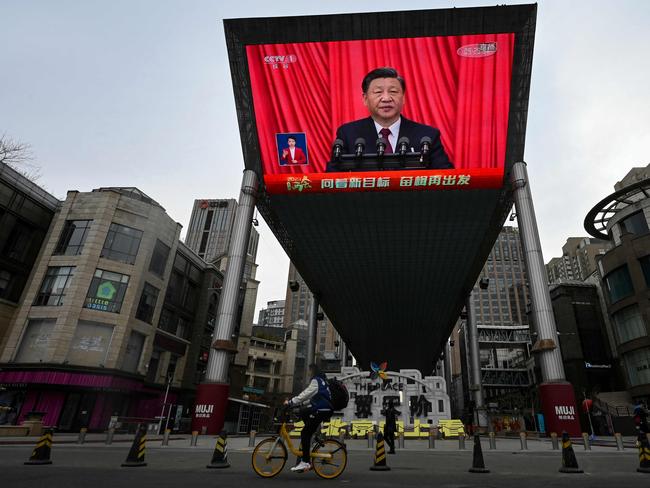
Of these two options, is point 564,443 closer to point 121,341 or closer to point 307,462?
point 307,462

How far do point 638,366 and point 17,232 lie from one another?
192ft

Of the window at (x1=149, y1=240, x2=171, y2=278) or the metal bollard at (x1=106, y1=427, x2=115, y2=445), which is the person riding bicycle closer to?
the metal bollard at (x1=106, y1=427, x2=115, y2=445)

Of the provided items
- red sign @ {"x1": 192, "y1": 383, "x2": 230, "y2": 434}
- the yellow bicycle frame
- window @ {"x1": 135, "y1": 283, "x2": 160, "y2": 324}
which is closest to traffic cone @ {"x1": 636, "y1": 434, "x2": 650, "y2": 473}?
the yellow bicycle frame

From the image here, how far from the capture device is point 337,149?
31344mm

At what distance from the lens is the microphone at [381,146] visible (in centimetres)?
3070

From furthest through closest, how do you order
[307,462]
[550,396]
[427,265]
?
1. [427,265]
2. [550,396]
3. [307,462]

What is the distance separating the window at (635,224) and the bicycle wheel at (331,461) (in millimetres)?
47110

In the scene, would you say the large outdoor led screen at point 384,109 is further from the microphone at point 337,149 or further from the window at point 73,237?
the window at point 73,237

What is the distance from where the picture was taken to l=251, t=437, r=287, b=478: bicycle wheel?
7.95 meters

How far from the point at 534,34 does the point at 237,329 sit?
45015mm

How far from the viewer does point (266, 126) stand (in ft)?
106

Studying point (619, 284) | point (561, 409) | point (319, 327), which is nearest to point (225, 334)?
point (561, 409)

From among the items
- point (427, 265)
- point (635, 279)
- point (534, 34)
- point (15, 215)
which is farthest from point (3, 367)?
point (635, 279)

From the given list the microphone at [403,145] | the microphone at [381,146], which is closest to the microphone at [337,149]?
the microphone at [381,146]
